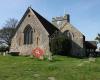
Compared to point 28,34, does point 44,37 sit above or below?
below

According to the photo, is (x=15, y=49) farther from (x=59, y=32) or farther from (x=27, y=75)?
(x=27, y=75)

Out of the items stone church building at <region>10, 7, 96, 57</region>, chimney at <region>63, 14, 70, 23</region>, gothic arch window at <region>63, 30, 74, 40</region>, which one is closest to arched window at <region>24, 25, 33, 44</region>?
stone church building at <region>10, 7, 96, 57</region>

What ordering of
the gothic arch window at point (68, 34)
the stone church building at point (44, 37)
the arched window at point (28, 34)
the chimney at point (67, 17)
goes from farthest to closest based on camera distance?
the chimney at point (67, 17) < the gothic arch window at point (68, 34) < the arched window at point (28, 34) < the stone church building at point (44, 37)

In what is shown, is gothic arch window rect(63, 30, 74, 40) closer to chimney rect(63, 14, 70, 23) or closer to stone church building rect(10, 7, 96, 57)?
stone church building rect(10, 7, 96, 57)

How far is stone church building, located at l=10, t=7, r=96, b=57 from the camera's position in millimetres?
57219

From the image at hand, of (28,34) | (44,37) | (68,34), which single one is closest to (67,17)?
(68,34)

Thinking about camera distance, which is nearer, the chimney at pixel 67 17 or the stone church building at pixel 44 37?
the stone church building at pixel 44 37

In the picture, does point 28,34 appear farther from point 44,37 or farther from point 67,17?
point 67,17

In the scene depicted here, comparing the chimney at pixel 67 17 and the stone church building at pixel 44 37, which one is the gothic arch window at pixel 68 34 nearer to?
the stone church building at pixel 44 37

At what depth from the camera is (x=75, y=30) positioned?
63719 mm

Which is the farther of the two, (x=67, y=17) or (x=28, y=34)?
(x=67, y=17)

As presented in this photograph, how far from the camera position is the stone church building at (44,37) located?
57.2 m

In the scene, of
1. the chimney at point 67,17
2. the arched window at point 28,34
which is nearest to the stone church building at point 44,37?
the arched window at point 28,34

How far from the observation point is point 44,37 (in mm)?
57406
